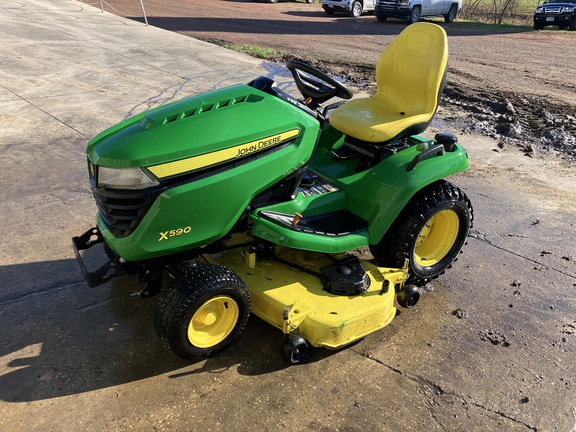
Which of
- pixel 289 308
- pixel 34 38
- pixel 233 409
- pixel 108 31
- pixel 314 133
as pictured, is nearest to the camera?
pixel 233 409

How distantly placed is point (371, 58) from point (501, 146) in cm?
557

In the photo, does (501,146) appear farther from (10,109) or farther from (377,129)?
(10,109)

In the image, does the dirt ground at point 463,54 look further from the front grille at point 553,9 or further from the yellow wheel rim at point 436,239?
the yellow wheel rim at point 436,239

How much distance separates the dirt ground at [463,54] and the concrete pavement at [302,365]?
2.16 meters

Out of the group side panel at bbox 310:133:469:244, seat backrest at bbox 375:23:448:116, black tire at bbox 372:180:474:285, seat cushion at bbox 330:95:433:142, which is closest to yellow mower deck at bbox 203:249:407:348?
black tire at bbox 372:180:474:285

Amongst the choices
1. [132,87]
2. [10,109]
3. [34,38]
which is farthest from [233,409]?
[34,38]

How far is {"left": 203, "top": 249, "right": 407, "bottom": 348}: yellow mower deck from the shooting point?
8.82ft

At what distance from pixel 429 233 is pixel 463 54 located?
389 inches

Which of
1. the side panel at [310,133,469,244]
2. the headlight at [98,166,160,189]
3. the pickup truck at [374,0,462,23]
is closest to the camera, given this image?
the headlight at [98,166,160,189]

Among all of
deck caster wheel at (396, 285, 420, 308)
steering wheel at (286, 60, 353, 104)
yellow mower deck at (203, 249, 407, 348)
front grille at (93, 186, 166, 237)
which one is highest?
steering wheel at (286, 60, 353, 104)

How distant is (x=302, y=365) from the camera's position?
2781mm

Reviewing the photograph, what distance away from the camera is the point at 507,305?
11.1 feet

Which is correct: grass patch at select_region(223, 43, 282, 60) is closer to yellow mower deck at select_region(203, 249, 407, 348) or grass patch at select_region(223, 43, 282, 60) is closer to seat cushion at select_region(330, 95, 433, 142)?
seat cushion at select_region(330, 95, 433, 142)

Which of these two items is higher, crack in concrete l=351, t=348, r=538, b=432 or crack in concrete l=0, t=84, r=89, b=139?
crack in concrete l=0, t=84, r=89, b=139
